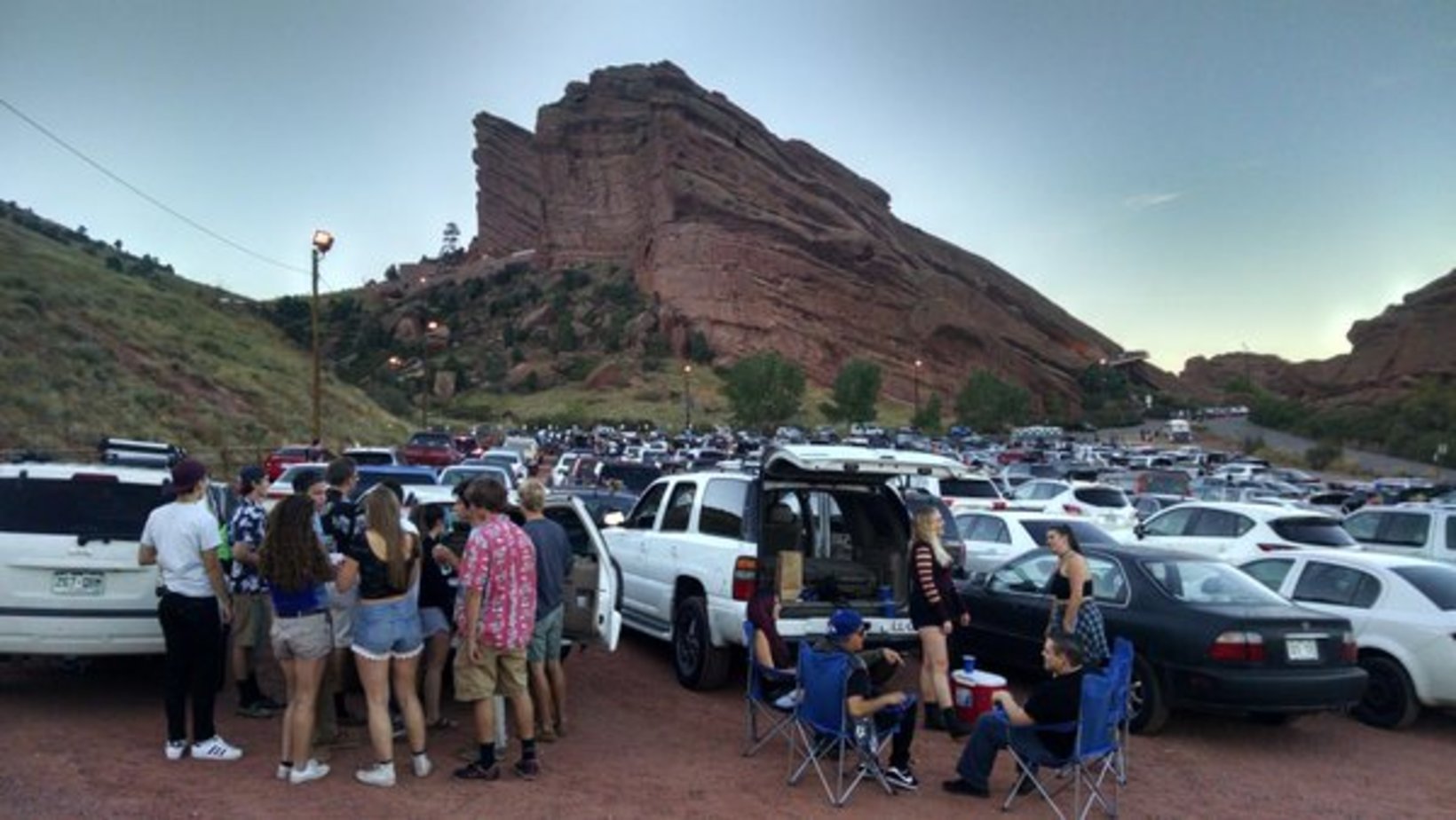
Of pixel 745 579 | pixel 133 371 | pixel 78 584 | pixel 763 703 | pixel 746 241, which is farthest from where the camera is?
pixel 746 241

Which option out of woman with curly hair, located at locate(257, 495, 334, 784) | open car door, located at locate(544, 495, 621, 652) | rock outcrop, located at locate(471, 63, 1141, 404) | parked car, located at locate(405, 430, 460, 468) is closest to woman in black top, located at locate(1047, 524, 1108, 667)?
open car door, located at locate(544, 495, 621, 652)

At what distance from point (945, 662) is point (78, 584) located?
5794 mm

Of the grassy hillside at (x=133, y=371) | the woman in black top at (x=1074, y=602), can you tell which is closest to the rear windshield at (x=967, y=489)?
the woman in black top at (x=1074, y=602)

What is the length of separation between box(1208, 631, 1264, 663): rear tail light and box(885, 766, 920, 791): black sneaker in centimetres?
263

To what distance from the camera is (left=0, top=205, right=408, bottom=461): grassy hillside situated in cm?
3108

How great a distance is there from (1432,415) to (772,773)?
268ft

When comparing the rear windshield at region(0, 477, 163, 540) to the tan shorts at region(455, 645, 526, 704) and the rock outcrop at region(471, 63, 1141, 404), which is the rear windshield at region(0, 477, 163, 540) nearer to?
the tan shorts at region(455, 645, 526, 704)

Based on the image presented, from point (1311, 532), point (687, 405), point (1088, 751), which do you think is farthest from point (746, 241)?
point (1088, 751)

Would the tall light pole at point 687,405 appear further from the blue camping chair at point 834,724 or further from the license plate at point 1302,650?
the blue camping chair at point 834,724

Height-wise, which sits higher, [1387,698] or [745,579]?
[745,579]

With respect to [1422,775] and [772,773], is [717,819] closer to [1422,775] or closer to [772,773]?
[772,773]

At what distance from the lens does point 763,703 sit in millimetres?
7391

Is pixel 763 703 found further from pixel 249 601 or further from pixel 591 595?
pixel 249 601

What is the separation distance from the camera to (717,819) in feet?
19.3
